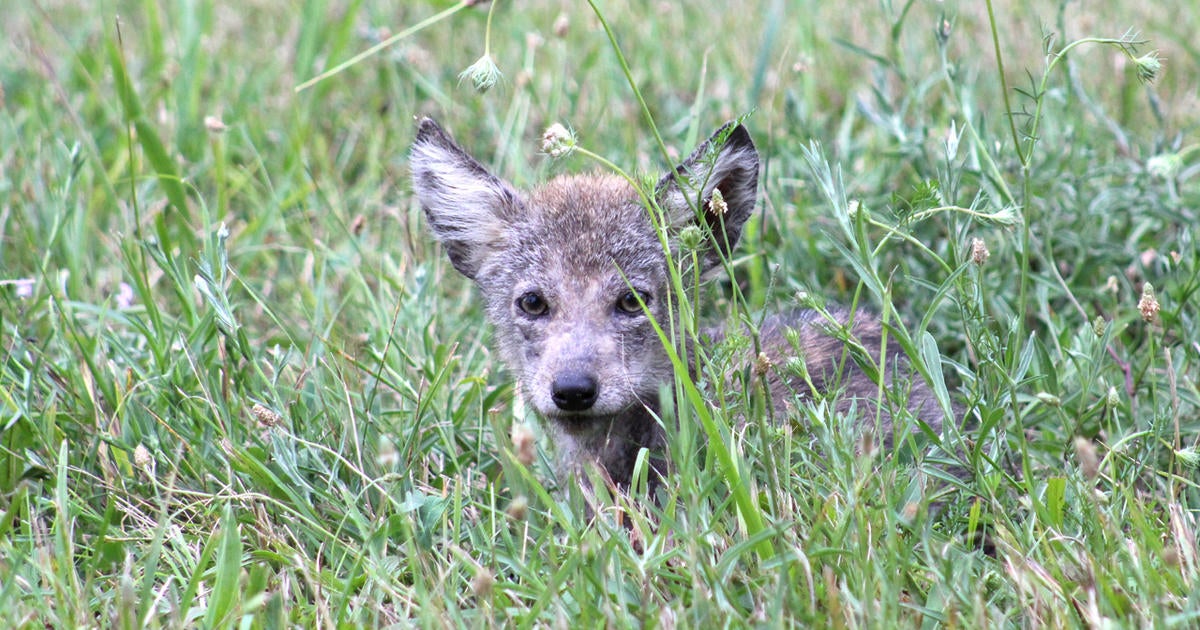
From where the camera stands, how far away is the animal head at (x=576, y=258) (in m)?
Answer: 4.28

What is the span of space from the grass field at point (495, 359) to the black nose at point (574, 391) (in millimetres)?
218

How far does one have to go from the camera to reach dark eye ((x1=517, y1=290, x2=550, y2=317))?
183 inches

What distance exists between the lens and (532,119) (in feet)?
22.5

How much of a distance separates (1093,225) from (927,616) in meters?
2.74

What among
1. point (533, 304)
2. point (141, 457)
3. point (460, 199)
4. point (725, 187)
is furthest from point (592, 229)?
point (141, 457)

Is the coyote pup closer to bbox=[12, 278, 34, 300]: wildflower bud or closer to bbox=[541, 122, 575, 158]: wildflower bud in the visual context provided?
bbox=[541, 122, 575, 158]: wildflower bud

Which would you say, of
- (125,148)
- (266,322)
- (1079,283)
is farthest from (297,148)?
(1079,283)

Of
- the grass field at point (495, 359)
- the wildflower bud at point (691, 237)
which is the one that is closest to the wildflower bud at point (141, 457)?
the grass field at point (495, 359)

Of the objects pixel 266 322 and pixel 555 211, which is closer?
pixel 555 211

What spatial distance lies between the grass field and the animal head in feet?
0.72

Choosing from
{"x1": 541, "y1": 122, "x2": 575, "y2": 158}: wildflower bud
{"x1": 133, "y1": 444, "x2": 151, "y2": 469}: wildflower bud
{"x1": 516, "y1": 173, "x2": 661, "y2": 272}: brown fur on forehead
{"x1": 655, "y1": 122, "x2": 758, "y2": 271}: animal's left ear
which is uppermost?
{"x1": 541, "y1": 122, "x2": 575, "y2": 158}: wildflower bud

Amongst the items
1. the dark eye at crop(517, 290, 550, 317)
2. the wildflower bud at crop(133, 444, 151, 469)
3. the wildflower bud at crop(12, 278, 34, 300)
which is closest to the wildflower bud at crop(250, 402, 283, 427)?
the wildflower bud at crop(133, 444, 151, 469)

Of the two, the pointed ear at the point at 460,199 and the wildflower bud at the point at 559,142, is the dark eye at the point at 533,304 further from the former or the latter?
the wildflower bud at the point at 559,142

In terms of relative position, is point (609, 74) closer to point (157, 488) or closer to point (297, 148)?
point (297, 148)
